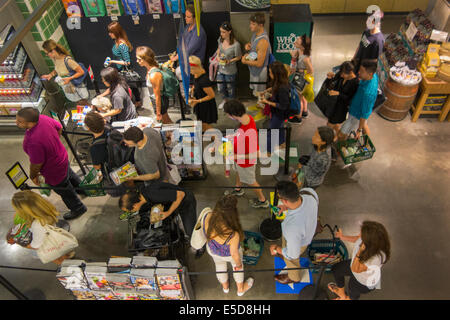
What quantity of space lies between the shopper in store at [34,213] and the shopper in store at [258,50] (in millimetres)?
3648

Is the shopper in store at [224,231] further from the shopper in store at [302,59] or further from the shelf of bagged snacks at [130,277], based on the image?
the shopper in store at [302,59]

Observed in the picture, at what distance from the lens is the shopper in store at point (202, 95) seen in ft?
17.8

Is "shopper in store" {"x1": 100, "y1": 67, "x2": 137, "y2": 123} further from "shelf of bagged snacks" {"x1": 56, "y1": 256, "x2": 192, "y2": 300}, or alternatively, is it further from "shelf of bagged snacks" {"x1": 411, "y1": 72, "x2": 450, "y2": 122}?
"shelf of bagged snacks" {"x1": 411, "y1": 72, "x2": 450, "y2": 122}

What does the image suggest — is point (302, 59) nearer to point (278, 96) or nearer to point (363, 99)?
point (278, 96)

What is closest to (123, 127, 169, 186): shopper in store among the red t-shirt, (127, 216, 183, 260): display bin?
(127, 216, 183, 260): display bin

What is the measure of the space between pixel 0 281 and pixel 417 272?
4995mm

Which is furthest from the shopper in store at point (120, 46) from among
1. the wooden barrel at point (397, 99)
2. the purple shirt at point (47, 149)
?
the wooden barrel at point (397, 99)

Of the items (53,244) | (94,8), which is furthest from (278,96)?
(94,8)

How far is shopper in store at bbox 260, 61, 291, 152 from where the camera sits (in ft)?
17.0

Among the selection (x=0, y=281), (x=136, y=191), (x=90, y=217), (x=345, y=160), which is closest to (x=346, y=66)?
(x=345, y=160)

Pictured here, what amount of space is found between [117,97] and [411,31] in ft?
18.5

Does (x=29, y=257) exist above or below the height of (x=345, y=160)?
below

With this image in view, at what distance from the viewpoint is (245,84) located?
7617mm
